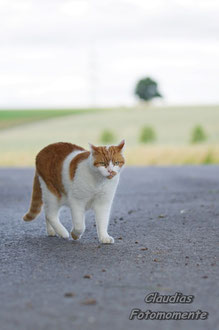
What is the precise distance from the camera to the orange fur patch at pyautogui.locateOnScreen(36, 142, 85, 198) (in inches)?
243

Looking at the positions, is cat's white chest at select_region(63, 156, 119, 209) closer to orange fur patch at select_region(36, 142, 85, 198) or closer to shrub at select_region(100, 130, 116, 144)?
orange fur patch at select_region(36, 142, 85, 198)

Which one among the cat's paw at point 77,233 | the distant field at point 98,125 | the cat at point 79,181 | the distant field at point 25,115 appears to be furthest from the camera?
the distant field at point 25,115

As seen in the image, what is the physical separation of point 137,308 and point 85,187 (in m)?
2.13

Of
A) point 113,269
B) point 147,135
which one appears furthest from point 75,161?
point 147,135

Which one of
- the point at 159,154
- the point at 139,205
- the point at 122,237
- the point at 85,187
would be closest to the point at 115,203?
the point at 139,205

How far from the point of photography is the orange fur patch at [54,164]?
616 cm

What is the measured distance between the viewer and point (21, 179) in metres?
14.8

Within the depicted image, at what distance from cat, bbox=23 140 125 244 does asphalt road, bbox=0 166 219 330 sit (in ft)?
1.00

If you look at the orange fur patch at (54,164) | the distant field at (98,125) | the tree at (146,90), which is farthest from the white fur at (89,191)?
the tree at (146,90)

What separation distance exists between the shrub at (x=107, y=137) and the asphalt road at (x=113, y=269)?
29.7m

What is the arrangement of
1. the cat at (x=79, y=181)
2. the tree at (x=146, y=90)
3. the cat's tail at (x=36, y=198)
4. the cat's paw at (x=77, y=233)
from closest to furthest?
the cat at (x=79, y=181) → the cat's paw at (x=77, y=233) → the cat's tail at (x=36, y=198) → the tree at (x=146, y=90)

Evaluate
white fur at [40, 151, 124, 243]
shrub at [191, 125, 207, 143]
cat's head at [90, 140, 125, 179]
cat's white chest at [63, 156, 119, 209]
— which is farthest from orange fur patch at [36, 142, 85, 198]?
shrub at [191, 125, 207, 143]

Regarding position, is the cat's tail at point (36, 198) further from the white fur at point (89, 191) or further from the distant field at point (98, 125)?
the distant field at point (98, 125)

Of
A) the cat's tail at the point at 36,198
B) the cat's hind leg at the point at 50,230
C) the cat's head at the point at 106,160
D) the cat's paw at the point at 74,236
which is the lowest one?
the cat's hind leg at the point at 50,230
